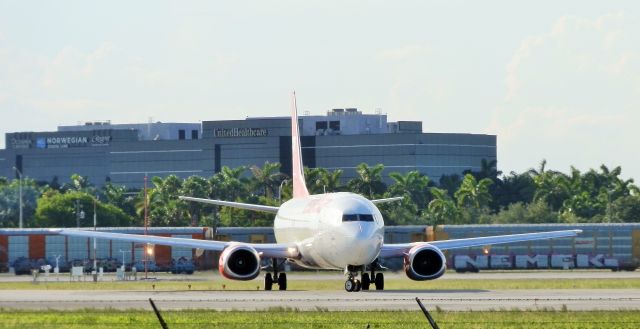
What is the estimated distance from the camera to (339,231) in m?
74.0

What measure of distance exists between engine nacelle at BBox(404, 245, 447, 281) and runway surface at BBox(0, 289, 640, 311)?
3399 mm

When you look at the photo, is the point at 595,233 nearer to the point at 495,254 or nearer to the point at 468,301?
the point at 495,254

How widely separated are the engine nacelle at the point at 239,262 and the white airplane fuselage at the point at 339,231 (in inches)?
106

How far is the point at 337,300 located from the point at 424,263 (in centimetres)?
1469

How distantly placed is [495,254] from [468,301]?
70.7m

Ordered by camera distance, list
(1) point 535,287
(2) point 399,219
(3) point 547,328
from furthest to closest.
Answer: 1. (2) point 399,219
2. (1) point 535,287
3. (3) point 547,328

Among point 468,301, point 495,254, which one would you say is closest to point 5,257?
point 495,254

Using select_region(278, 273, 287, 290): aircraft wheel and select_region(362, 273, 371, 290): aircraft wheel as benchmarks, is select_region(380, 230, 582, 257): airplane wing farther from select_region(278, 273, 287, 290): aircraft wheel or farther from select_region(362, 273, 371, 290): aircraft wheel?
select_region(278, 273, 287, 290): aircraft wheel

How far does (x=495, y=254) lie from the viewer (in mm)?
133625

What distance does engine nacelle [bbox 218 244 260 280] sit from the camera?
79.6 metres

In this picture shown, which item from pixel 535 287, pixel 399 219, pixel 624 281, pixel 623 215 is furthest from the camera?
pixel 623 215

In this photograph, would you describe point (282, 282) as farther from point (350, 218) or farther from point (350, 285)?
point (350, 218)

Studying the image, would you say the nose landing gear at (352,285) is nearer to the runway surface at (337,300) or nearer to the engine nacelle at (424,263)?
the runway surface at (337,300)

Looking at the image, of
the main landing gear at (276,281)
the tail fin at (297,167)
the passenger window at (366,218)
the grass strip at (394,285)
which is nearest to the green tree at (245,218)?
the tail fin at (297,167)
